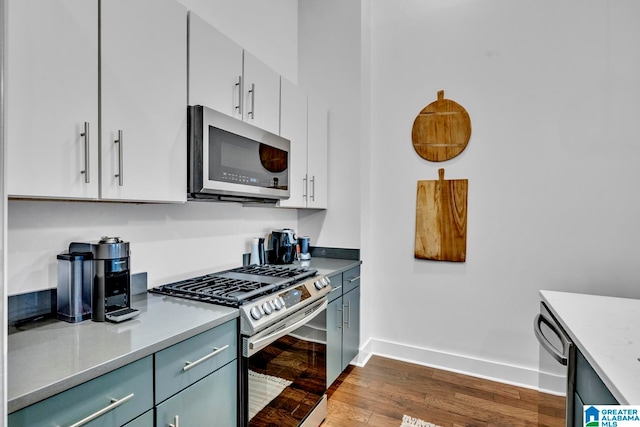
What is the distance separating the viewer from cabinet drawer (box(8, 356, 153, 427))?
0.79m

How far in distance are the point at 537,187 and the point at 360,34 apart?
1825mm

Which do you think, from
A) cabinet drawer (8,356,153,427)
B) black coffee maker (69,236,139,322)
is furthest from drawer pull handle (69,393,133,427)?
black coffee maker (69,236,139,322)

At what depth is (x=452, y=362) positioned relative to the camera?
2707 mm

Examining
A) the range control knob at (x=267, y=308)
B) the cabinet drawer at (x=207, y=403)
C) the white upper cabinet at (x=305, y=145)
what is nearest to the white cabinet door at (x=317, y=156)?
the white upper cabinet at (x=305, y=145)

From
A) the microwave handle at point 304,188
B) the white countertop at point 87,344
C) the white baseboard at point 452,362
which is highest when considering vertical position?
the microwave handle at point 304,188

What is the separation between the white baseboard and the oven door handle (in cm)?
106

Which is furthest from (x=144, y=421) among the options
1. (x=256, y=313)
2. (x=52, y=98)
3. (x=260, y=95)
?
(x=260, y=95)

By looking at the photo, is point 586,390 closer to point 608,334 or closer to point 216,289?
point 608,334

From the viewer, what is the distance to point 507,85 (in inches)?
99.1

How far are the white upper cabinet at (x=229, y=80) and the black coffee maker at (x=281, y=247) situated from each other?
780 millimetres

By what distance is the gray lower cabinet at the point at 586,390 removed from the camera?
0.97 m

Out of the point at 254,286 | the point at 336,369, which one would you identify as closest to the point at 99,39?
the point at 254,286

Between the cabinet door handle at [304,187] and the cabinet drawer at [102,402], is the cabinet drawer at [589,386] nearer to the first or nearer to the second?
the cabinet drawer at [102,402]

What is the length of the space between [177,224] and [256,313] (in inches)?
30.7
